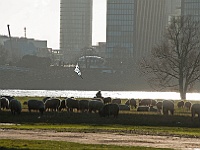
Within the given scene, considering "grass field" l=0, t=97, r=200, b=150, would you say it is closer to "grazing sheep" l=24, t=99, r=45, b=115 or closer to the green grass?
"grazing sheep" l=24, t=99, r=45, b=115

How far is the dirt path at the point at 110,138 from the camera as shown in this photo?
4681 centimetres

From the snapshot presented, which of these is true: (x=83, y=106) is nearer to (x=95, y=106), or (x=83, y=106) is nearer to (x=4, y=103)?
(x=95, y=106)

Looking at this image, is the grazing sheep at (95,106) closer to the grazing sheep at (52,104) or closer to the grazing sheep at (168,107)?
the grazing sheep at (52,104)

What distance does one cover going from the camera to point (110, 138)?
1991 inches

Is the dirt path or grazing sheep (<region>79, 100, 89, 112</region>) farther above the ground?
the dirt path

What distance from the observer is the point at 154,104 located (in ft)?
321

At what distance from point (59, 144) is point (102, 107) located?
108 feet

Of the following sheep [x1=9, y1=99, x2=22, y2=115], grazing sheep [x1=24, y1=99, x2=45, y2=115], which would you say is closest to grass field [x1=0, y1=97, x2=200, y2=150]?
sheep [x1=9, y1=99, x2=22, y2=115]

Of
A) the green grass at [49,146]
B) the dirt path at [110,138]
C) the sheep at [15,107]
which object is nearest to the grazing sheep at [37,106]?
the sheep at [15,107]

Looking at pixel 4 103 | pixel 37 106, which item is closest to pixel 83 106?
pixel 37 106

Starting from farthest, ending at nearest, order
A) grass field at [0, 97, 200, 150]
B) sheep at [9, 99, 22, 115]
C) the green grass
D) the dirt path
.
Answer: sheep at [9, 99, 22, 115] → grass field at [0, 97, 200, 150] → the dirt path → the green grass

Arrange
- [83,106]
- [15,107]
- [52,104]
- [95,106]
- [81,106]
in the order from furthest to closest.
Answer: [52,104] < [81,106] < [83,106] < [95,106] < [15,107]

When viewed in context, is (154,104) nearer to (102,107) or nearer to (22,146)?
(102,107)

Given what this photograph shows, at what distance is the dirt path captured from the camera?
1843 inches
